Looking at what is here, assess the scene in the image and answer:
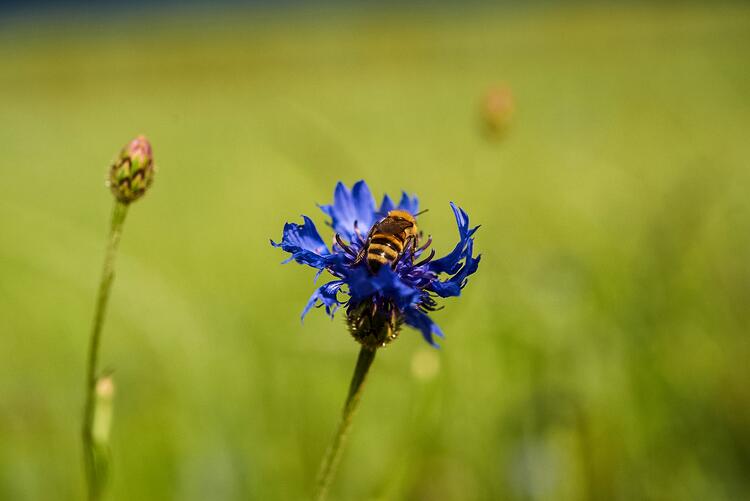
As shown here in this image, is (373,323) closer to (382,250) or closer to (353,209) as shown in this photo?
(382,250)

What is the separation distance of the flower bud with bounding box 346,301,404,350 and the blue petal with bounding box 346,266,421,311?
11mm

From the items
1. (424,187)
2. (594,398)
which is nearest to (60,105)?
(424,187)

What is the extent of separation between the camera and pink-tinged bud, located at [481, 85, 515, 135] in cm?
161

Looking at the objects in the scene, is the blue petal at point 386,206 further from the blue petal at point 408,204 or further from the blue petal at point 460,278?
the blue petal at point 460,278

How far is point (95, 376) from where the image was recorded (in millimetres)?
769

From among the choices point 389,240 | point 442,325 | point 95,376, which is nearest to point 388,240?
point 389,240

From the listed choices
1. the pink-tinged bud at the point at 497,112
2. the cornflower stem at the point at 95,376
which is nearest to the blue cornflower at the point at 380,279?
the cornflower stem at the point at 95,376

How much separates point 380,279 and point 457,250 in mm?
109

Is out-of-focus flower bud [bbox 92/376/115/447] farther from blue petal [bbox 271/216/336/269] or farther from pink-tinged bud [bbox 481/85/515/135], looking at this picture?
pink-tinged bud [bbox 481/85/515/135]

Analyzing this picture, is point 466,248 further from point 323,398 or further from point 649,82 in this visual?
point 649,82

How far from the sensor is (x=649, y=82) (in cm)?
365

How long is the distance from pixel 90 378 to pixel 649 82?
11.6 ft

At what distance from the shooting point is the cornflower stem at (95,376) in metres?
0.73

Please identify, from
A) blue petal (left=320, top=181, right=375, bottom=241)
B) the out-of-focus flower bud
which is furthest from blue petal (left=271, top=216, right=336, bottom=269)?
the out-of-focus flower bud
